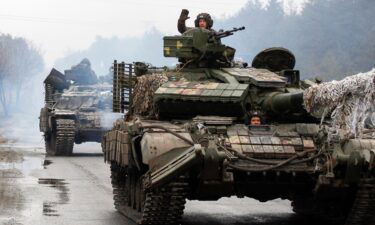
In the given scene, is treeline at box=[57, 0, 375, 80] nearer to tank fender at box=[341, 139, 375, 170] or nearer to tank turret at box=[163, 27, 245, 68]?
tank turret at box=[163, 27, 245, 68]

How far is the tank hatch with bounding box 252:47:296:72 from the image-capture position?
655 inches

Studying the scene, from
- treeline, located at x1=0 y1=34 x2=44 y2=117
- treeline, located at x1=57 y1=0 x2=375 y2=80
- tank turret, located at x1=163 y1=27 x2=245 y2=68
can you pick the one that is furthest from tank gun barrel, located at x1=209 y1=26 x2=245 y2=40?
treeline, located at x1=0 y1=34 x2=44 y2=117

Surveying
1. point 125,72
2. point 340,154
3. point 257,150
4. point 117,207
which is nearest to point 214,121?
point 257,150

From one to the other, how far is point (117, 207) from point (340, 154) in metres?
4.41

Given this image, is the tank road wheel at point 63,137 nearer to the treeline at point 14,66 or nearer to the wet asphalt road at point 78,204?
the wet asphalt road at point 78,204

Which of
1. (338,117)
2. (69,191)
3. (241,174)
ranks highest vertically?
(338,117)

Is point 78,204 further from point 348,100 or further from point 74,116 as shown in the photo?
point 74,116

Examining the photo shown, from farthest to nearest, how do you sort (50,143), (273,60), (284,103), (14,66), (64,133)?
(14,66) → (50,143) → (64,133) → (273,60) → (284,103)

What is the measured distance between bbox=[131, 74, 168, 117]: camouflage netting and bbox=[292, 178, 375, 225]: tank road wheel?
2.70 meters

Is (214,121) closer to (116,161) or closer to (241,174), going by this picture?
(241,174)

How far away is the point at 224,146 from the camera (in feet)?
42.0

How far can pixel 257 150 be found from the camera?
12898mm

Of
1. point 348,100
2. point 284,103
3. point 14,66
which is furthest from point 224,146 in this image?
point 14,66

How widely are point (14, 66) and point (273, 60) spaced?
7549 cm
